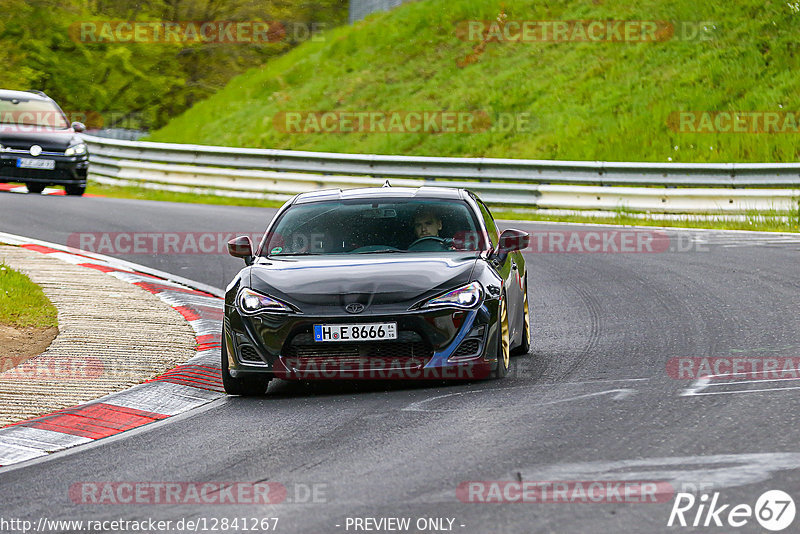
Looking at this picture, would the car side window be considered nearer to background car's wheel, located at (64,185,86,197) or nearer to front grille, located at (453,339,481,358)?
front grille, located at (453,339,481,358)

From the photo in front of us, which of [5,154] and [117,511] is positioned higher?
[5,154]

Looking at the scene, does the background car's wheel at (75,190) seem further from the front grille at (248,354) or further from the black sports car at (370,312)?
the front grille at (248,354)

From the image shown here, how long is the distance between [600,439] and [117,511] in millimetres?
2369

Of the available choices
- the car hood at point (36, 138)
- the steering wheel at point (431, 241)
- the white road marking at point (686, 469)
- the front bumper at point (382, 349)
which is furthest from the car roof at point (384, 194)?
the car hood at point (36, 138)

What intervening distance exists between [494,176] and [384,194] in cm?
1359

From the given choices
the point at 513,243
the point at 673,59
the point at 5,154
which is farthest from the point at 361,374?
the point at 673,59

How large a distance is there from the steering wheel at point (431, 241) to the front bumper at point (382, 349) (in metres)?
0.99

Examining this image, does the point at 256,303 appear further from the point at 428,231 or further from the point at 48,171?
the point at 48,171

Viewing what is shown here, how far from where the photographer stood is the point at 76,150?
77.7 ft

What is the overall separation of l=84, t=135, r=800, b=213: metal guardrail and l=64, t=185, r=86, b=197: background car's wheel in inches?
119

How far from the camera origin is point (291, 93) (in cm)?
3534

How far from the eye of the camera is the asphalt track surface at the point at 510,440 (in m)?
5.14

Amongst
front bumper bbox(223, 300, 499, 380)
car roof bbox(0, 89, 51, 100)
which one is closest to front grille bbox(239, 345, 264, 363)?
front bumper bbox(223, 300, 499, 380)

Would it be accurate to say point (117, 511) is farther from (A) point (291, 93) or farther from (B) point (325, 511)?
(A) point (291, 93)
